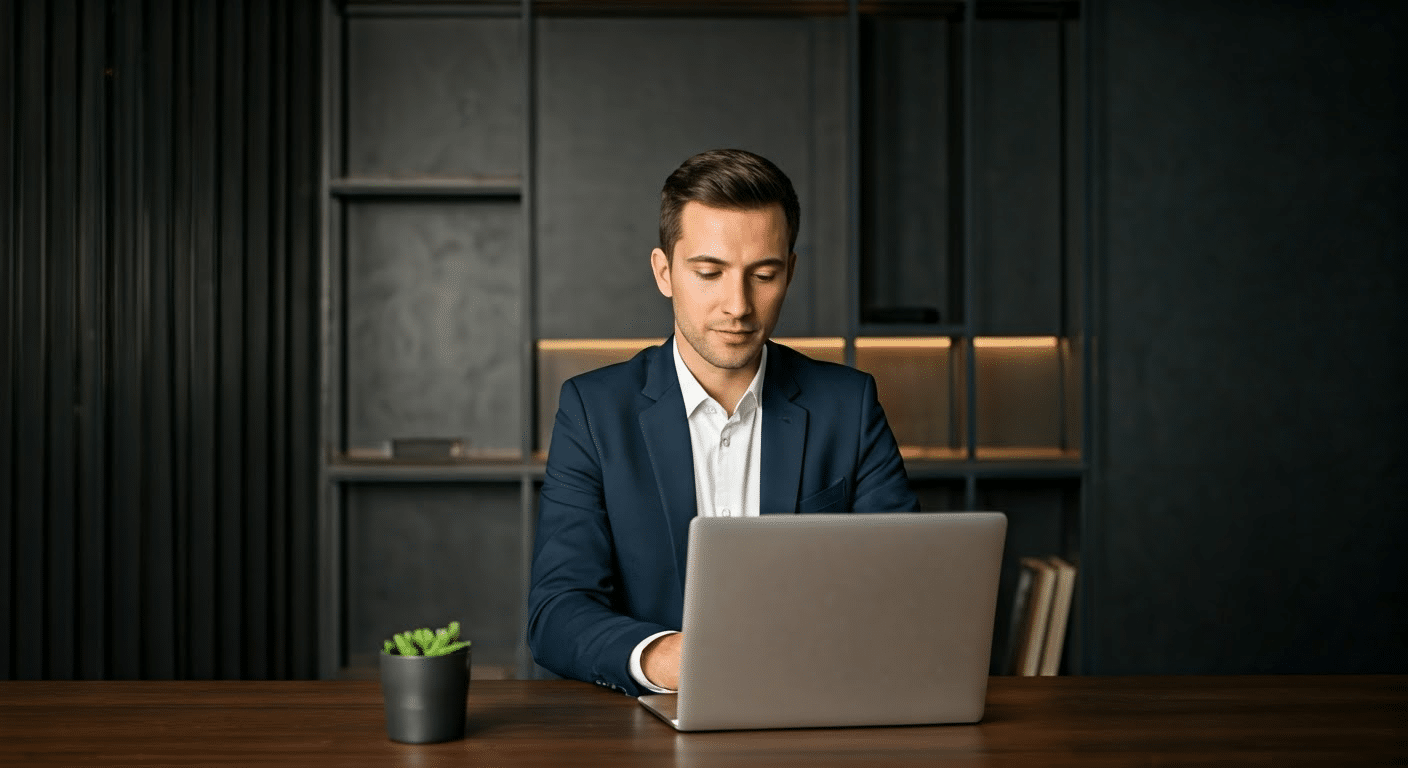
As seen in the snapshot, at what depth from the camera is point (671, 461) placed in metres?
2.08

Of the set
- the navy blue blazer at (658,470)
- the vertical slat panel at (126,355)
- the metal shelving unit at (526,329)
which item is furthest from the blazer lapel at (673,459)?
the vertical slat panel at (126,355)

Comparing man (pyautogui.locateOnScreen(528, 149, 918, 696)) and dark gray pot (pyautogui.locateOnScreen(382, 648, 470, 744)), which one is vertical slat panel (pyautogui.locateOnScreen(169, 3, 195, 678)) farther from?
dark gray pot (pyautogui.locateOnScreen(382, 648, 470, 744))

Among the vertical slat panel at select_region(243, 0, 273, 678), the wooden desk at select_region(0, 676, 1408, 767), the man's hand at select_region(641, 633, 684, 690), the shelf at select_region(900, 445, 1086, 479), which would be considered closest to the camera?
the wooden desk at select_region(0, 676, 1408, 767)

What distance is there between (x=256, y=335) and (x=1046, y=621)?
7.71ft

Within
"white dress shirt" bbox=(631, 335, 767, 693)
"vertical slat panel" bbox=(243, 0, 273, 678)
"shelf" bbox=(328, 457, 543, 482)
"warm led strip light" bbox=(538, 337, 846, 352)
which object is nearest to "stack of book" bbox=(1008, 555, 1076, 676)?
"warm led strip light" bbox=(538, 337, 846, 352)

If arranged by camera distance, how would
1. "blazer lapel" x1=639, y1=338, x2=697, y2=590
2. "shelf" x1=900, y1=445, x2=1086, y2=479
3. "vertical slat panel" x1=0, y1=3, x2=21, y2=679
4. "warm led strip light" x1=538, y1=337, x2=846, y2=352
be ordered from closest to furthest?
"blazer lapel" x1=639, y1=338, x2=697, y2=590, "vertical slat panel" x1=0, y1=3, x2=21, y2=679, "shelf" x1=900, y1=445, x2=1086, y2=479, "warm led strip light" x1=538, y1=337, x2=846, y2=352

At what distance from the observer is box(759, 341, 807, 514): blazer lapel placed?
2088 mm

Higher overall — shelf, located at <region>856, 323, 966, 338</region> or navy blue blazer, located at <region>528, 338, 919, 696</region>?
shelf, located at <region>856, 323, 966, 338</region>

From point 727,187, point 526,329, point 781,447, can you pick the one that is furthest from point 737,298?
point 526,329

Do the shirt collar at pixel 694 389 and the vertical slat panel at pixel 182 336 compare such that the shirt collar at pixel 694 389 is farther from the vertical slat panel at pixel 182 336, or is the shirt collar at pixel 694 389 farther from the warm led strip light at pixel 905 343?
the vertical slat panel at pixel 182 336

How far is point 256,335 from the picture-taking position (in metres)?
3.51

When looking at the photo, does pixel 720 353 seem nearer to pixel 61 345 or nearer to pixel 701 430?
pixel 701 430

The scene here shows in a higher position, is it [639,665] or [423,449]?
[423,449]

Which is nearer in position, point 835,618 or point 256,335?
point 835,618
